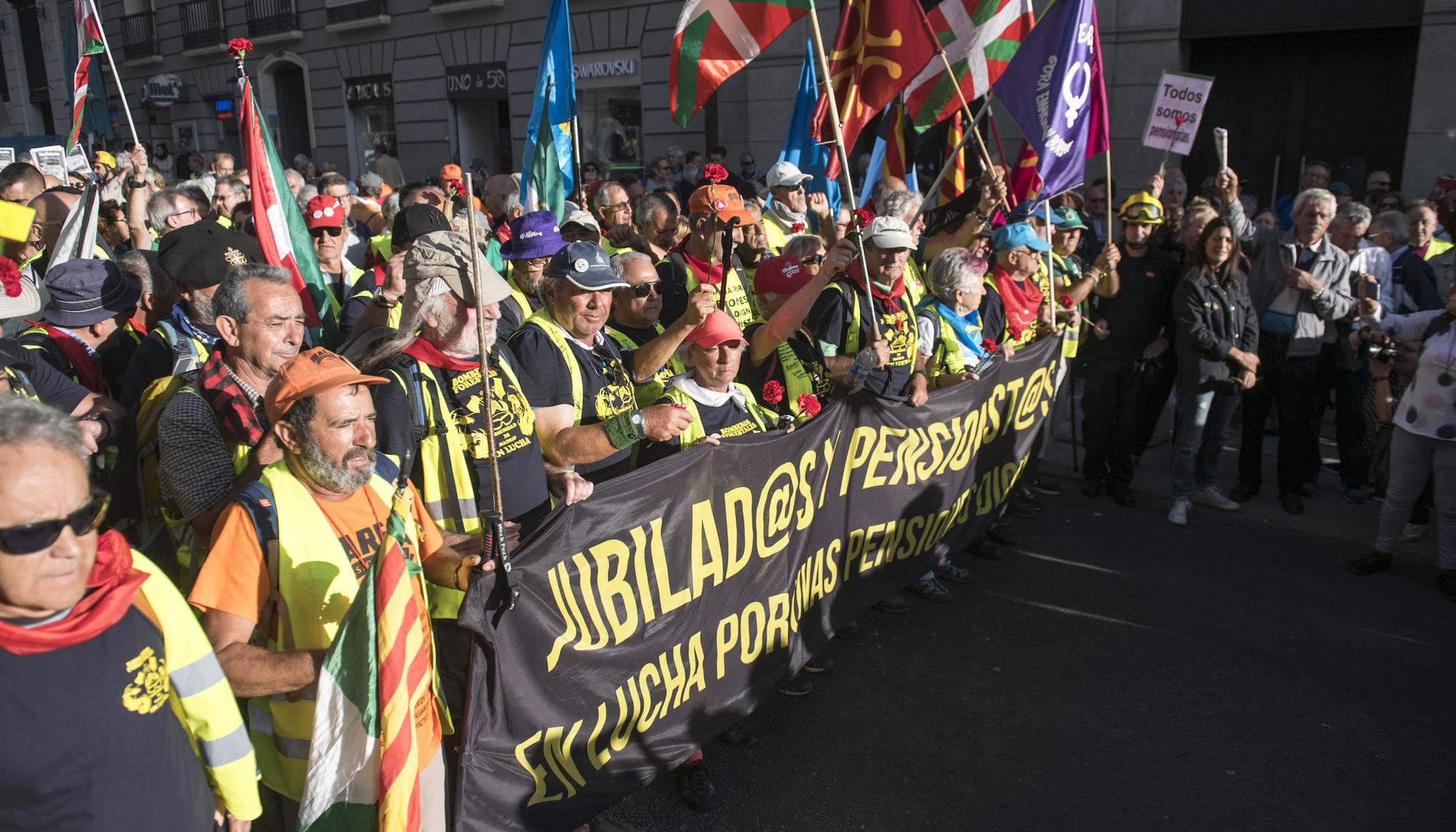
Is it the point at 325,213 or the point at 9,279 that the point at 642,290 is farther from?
the point at 325,213

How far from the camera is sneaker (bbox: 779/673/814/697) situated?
428 centimetres

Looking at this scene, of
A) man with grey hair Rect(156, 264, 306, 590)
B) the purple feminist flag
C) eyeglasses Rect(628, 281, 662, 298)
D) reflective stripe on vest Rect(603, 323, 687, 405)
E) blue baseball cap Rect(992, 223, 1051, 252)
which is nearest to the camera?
man with grey hair Rect(156, 264, 306, 590)

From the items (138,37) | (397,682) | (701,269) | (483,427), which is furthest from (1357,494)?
(138,37)

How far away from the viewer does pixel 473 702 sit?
8.46 feet

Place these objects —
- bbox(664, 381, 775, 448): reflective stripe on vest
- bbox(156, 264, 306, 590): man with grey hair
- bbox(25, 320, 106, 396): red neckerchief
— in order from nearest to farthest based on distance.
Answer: bbox(156, 264, 306, 590): man with grey hair
bbox(664, 381, 775, 448): reflective stripe on vest
bbox(25, 320, 106, 396): red neckerchief

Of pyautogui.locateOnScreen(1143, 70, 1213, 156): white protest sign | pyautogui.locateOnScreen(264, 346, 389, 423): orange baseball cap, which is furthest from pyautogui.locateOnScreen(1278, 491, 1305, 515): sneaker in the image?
pyautogui.locateOnScreen(264, 346, 389, 423): orange baseball cap

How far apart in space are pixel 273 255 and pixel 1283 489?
6.30 metres

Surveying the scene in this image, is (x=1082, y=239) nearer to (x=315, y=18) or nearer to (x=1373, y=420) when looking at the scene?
(x=1373, y=420)

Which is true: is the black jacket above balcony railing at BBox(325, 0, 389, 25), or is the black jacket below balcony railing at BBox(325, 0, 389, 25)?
below

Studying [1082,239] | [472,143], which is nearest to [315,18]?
[472,143]

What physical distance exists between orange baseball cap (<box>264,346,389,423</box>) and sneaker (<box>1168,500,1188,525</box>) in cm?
544

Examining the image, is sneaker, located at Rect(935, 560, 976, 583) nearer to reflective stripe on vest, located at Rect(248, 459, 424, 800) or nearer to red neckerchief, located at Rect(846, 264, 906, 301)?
red neckerchief, located at Rect(846, 264, 906, 301)

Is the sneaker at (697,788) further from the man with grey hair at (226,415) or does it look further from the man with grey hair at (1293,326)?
the man with grey hair at (1293,326)

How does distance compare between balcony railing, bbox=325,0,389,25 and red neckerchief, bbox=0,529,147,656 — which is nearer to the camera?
red neckerchief, bbox=0,529,147,656
